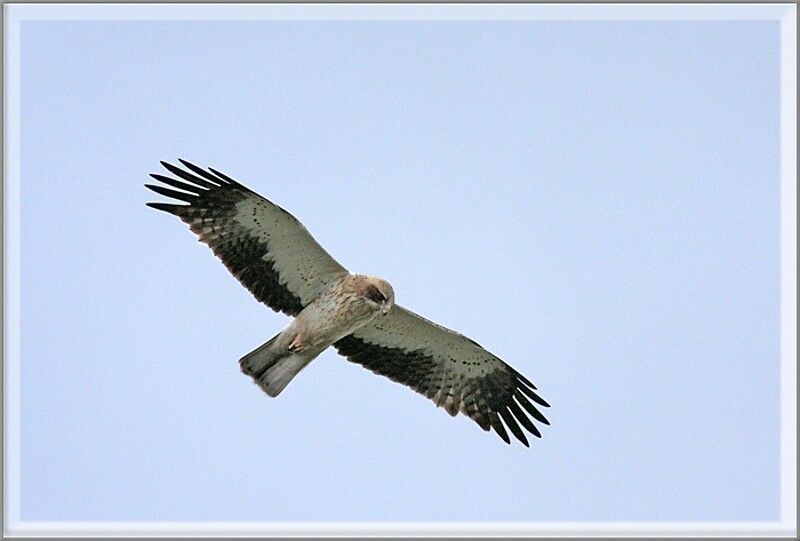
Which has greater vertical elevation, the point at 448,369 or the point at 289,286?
the point at 289,286

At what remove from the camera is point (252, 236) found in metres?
8.66

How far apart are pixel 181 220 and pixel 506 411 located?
10.8 feet

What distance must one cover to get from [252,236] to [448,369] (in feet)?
6.96

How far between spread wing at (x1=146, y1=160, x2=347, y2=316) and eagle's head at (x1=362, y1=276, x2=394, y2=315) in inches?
16.3

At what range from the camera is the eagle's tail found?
8625 millimetres

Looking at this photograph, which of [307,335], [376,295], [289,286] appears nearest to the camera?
[376,295]

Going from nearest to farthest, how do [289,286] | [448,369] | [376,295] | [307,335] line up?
[376,295] → [307,335] → [289,286] → [448,369]

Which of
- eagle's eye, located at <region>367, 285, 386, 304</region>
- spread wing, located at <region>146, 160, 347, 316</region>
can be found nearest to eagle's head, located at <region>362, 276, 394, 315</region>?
eagle's eye, located at <region>367, 285, 386, 304</region>

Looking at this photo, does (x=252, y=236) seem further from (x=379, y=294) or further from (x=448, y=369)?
(x=448, y=369)

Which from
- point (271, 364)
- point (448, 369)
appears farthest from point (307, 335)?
point (448, 369)

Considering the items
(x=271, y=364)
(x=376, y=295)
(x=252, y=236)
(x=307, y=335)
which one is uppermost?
(x=252, y=236)

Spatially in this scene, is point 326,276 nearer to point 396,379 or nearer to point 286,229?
point 286,229

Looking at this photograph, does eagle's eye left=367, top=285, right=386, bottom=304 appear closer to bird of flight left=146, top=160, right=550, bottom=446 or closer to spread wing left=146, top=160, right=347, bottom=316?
bird of flight left=146, top=160, right=550, bottom=446

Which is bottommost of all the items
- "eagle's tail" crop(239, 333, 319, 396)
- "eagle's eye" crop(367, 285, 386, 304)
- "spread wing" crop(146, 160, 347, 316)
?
"eagle's tail" crop(239, 333, 319, 396)
